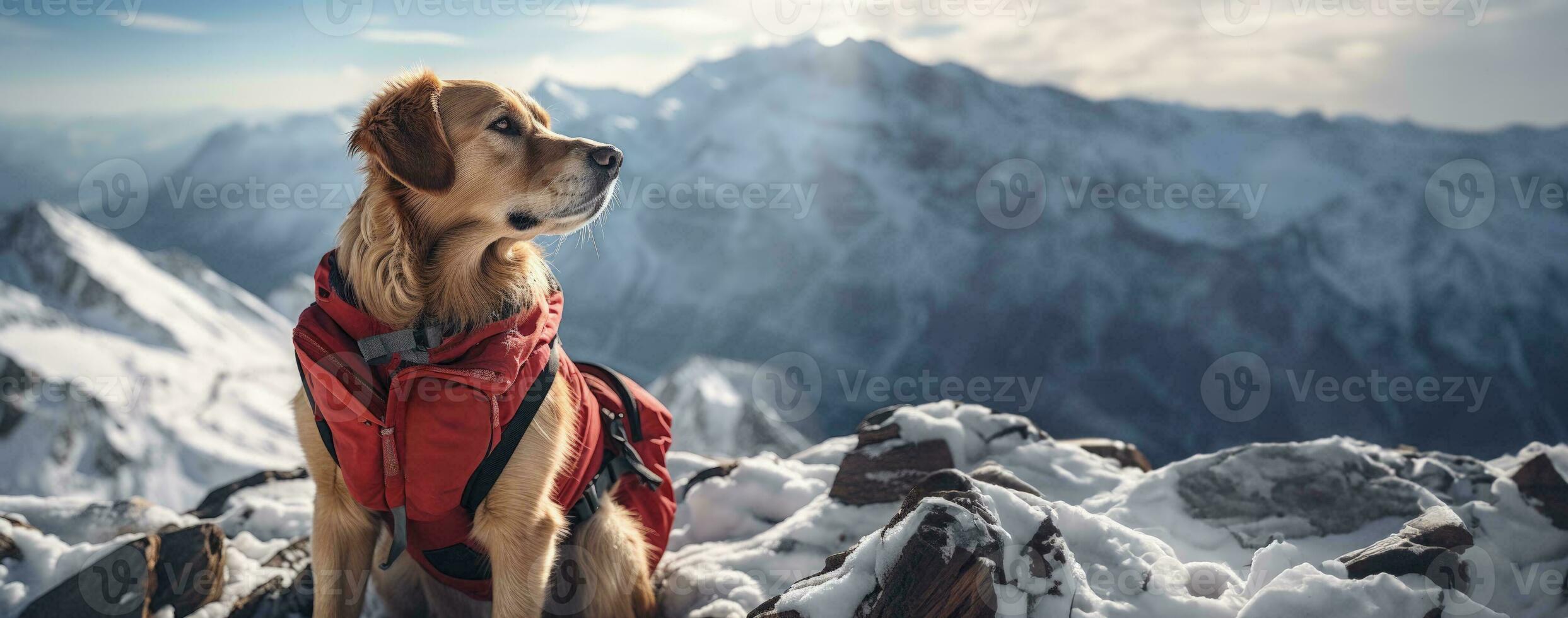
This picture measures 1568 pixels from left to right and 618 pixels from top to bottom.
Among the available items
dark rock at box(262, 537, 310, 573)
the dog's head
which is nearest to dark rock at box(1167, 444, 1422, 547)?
the dog's head

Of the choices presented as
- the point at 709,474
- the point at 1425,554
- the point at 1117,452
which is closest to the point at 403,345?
the point at 709,474

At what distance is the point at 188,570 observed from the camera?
4.47 m

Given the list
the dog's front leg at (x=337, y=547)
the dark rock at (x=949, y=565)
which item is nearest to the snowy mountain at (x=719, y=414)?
the dog's front leg at (x=337, y=547)

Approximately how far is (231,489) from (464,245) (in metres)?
5.57

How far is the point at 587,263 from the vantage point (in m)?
73.6

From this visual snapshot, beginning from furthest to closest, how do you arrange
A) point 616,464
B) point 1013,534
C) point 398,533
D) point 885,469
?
point 885,469 → point 616,464 → point 398,533 → point 1013,534

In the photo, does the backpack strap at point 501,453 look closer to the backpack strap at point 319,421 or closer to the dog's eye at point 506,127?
the backpack strap at point 319,421

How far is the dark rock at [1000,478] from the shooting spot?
14.9 ft

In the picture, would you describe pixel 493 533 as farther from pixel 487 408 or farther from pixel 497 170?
pixel 497 170

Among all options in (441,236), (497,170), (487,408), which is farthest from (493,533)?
(497,170)

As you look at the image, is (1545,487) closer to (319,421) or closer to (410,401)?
(410,401)

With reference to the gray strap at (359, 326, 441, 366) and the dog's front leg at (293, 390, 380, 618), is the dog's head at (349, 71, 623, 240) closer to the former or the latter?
the gray strap at (359, 326, 441, 366)

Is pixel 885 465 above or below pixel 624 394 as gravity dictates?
below

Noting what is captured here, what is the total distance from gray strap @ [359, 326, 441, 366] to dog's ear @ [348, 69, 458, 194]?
1.96 ft
